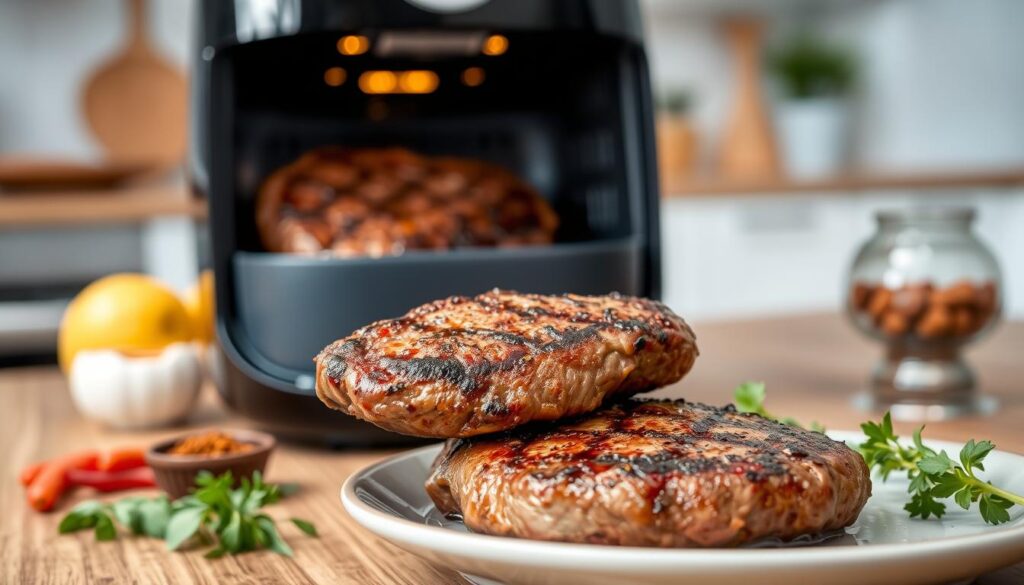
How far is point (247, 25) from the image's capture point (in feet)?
3.21

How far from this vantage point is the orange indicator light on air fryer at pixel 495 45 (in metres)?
1.11

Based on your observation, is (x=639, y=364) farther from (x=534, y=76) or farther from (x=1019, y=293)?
(x=1019, y=293)

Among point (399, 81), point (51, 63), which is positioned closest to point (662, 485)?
point (399, 81)

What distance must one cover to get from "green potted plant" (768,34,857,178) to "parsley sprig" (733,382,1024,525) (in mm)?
3206

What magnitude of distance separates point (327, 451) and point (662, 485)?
21.4 inches

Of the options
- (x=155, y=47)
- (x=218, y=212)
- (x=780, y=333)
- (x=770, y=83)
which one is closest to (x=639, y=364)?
(x=218, y=212)

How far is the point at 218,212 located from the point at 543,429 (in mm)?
520

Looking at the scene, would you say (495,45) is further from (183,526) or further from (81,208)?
(81,208)

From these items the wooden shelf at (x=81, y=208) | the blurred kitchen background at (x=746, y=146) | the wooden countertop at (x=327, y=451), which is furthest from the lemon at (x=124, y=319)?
the wooden shelf at (x=81, y=208)

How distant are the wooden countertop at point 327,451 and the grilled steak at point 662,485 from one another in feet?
0.32

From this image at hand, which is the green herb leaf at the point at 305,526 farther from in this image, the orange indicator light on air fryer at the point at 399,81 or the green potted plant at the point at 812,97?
the green potted plant at the point at 812,97

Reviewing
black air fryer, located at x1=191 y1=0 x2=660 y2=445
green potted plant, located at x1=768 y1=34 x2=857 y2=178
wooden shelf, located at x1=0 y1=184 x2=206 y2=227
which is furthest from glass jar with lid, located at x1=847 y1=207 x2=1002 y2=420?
green potted plant, located at x1=768 y1=34 x2=857 y2=178

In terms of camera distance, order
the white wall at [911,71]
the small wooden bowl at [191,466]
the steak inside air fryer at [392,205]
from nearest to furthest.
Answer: the small wooden bowl at [191,466] → the steak inside air fryer at [392,205] → the white wall at [911,71]

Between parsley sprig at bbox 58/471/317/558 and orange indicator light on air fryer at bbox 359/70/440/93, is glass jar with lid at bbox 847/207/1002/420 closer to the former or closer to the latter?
orange indicator light on air fryer at bbox 359/70/440/93
